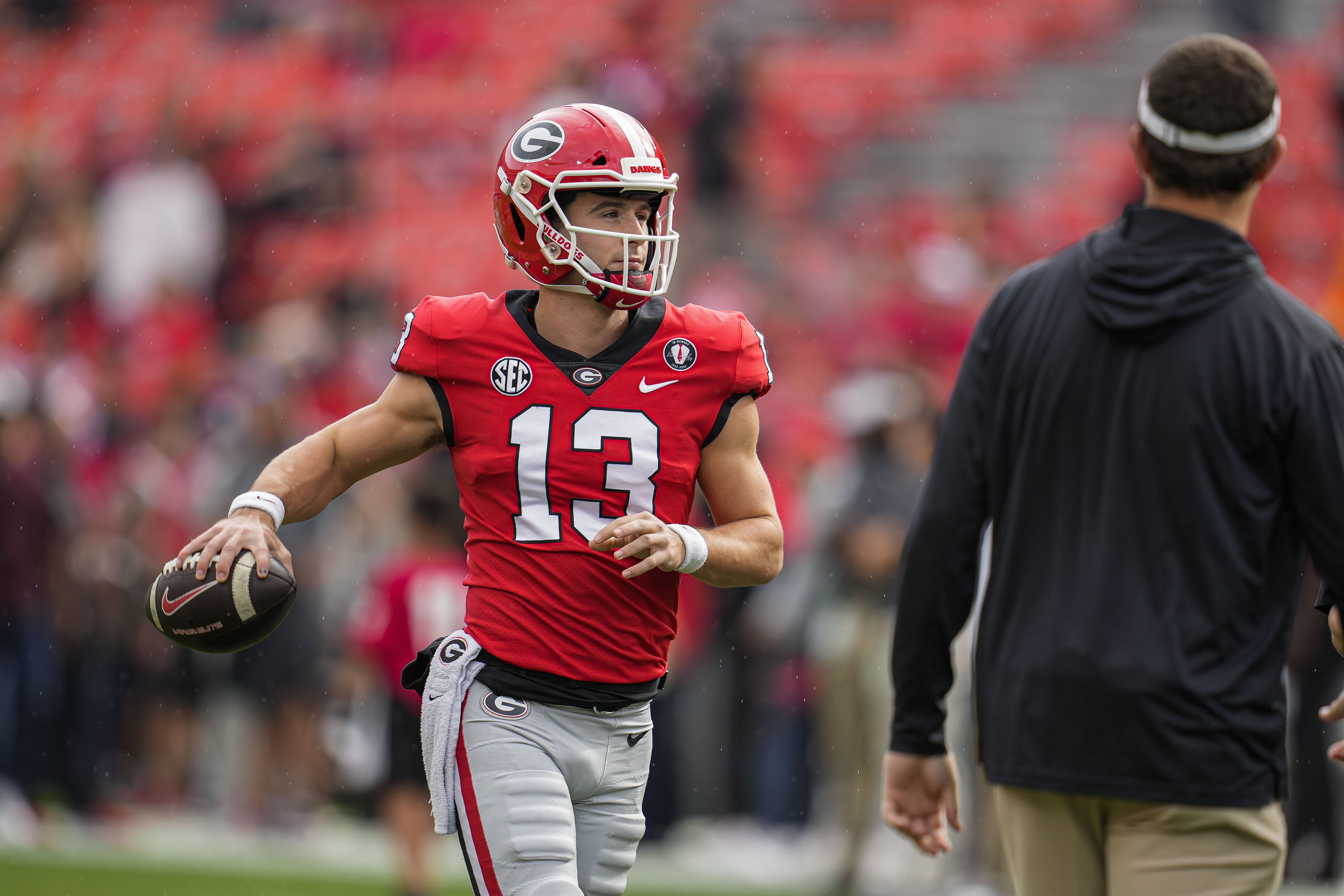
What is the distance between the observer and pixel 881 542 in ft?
23.0

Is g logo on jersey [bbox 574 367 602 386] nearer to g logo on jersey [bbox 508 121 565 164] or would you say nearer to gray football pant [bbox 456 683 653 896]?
g logo on jersey [bbox 508 121 565 164]

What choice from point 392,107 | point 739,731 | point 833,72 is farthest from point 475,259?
point 739,731

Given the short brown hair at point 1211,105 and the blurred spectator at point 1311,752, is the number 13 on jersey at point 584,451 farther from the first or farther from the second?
the blurred spectator at point 1311,752

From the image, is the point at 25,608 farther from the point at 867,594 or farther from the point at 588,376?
the point at 588,376

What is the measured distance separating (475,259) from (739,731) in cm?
551

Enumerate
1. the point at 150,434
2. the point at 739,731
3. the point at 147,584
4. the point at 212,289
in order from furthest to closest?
1. the point at 212,289
2. the point at 150,434
3. the point at 147,584
4. the point at 739,731

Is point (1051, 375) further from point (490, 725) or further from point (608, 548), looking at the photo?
point (490, 725)

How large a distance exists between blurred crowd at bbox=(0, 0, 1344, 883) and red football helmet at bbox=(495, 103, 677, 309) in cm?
307

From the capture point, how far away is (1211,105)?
8.38 ft

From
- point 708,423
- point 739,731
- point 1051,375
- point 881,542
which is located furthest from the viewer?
point 739,731

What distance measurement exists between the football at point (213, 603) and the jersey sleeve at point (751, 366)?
104 cm

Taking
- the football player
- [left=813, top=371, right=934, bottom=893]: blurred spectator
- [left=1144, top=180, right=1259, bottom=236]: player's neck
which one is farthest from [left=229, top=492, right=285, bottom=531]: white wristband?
[left=813, top=371, right=934, bottom=893]: blurred spectator

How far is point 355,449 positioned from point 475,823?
83cm

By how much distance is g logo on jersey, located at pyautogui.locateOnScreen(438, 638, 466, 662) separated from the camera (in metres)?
3.40
